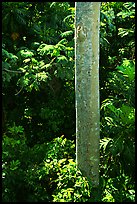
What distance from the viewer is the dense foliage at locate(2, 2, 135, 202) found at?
4.04 m

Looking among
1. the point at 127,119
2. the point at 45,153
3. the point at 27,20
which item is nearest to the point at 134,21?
the point at 27,20

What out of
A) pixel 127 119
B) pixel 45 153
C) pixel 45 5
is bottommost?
pixel 45 153

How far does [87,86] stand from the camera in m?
3.69

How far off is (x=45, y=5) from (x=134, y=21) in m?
1.73

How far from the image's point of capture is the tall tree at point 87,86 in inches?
138

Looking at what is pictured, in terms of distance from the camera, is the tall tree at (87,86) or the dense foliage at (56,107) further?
the dense foliage at (56,107)

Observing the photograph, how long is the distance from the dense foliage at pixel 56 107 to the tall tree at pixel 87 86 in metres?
0.23

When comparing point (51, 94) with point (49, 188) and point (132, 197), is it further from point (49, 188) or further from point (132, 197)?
point (132, 197)

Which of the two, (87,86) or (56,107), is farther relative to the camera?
(56,107)

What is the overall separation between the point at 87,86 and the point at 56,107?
1.92 meters

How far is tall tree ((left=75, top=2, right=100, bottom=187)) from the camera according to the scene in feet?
11.5

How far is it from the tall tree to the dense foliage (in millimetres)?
233

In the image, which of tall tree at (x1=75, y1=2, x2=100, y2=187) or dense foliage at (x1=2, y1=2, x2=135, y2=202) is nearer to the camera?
tall tree at (x1=75, y1=2, x2=100, y2=187)

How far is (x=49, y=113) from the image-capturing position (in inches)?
211
